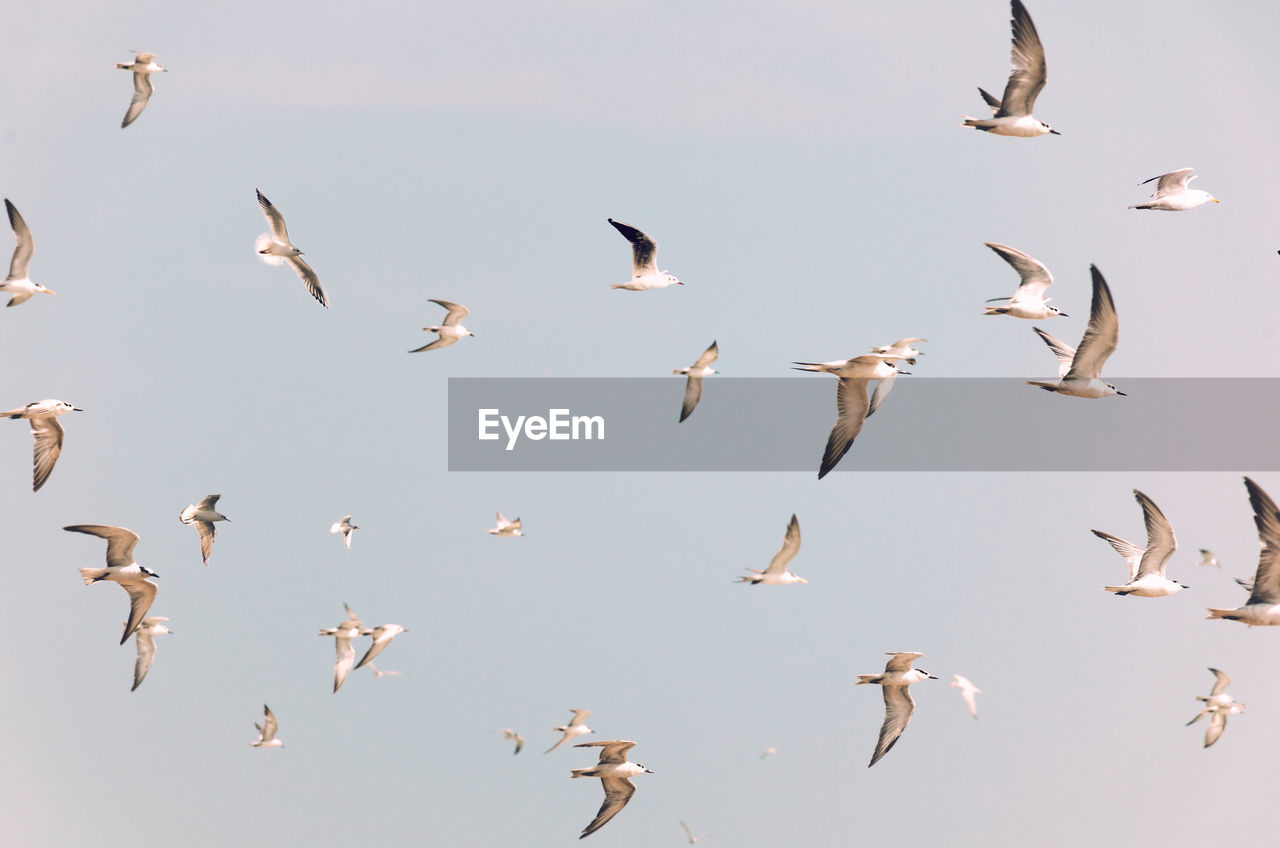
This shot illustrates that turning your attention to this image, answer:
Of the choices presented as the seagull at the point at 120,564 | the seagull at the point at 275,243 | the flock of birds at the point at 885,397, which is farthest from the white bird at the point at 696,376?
the seagull at the point at 120,564

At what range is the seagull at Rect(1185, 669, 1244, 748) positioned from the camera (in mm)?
37500

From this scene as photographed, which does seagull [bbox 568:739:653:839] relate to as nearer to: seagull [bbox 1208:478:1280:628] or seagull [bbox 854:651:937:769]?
seagull [bbox 854:651:937:769]

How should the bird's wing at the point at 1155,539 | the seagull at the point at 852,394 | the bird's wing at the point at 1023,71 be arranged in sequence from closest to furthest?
the seagull at the point at 852,394, the bird's wing at the point at 1023,71, the bird's wing at the point at 1155,539

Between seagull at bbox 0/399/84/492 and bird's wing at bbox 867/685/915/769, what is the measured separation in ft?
51.3

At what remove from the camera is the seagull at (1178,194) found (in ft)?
84.1

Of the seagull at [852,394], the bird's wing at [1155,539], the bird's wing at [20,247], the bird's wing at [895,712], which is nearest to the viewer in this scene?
the seagull at [852,394]

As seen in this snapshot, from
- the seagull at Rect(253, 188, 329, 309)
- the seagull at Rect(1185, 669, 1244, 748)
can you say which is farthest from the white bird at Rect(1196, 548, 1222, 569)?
the seagull at Rect(253, 188, 329, 309)

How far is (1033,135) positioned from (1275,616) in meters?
9.23

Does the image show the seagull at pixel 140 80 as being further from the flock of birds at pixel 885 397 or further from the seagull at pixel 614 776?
the seagull at pixel 614 776

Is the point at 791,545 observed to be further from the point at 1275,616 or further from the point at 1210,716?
the point at 1210,716

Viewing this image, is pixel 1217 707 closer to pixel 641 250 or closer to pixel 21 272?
pixel 641 250

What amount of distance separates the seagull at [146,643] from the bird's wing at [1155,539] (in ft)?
66.4

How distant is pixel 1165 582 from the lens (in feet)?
83.8

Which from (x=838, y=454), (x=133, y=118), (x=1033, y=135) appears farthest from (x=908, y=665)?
(x=133, y=118)
